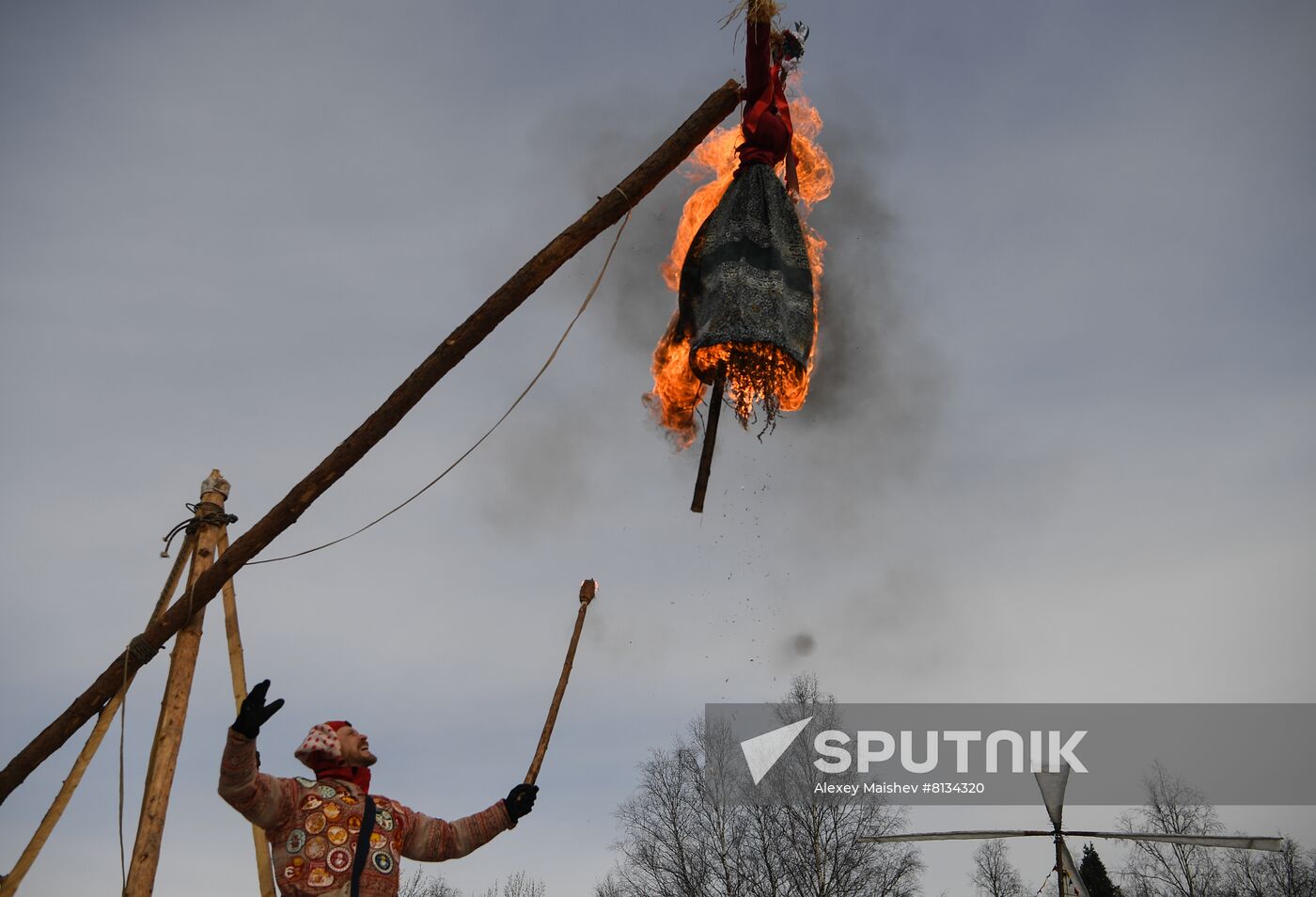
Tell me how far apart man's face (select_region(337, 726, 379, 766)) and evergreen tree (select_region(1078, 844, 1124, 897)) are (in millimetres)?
23027

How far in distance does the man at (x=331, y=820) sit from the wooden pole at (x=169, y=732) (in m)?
1.55

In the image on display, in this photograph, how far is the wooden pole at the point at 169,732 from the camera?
575 centimetres

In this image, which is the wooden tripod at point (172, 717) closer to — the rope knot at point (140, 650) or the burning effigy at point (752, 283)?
the rope knot at point (140, 650)

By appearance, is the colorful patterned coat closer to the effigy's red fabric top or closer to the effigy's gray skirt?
the effigy's gray skirt

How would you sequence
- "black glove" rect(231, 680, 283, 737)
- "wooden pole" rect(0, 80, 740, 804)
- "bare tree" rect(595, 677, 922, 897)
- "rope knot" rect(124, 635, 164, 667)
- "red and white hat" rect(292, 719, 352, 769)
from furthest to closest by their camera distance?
"bare tree" rect(595, 677, 922, 897)
"rope knot" rect(124, 635, 164, 667)
"wooden pole" rect(0, 80, 740, 804)
"red and white hat" rect(292, 719, 352, 769)
"black glove" rect(231, 680, 283, 737)

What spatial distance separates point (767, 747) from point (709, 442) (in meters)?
21.4

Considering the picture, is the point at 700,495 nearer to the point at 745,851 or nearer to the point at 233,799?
the point at 233,799

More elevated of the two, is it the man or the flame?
the flame

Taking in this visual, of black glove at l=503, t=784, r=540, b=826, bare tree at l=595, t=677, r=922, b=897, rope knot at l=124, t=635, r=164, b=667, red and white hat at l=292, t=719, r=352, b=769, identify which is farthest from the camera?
bare tree at l=595, t=677, r=922, b=897

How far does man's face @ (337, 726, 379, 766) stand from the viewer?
5062 millimetres

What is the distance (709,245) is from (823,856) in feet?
64.1

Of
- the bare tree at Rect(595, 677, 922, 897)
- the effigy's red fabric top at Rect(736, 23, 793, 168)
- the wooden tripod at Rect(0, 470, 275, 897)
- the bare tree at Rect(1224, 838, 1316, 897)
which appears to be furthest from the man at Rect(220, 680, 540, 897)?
the bare tree at Rect(1224, 838, 1316, 897)

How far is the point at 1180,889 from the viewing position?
33062 millimetres

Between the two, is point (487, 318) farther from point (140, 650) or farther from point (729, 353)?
point (140, 650)
